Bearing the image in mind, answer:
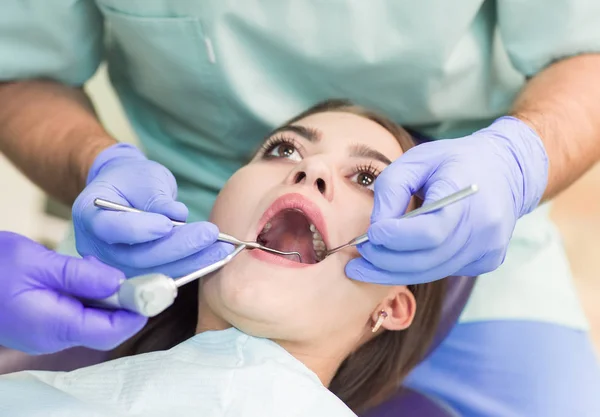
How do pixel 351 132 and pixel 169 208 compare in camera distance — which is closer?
pixel 169 208

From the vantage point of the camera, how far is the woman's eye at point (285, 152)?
1.16 m

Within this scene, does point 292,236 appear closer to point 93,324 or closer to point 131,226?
point 131,226

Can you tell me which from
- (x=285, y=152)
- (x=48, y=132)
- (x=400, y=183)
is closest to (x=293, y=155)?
(x=285, y=152)

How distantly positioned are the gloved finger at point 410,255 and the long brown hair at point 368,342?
267 millimetres

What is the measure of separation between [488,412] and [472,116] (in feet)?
1.97

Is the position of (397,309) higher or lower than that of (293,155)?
lower

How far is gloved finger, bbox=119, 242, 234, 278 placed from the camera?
0.98 metres

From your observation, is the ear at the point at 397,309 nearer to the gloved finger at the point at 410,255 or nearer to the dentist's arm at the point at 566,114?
the gloved finger at the point at 410,255

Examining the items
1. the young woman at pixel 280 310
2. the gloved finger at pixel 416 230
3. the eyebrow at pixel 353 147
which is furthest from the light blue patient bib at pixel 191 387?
the eyebrow at pixel 353 147

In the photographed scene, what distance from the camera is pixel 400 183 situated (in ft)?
3.24

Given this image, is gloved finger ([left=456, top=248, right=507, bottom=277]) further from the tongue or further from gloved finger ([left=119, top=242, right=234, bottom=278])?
gloved finger ([left=119, top=242, right=234, bottom=278])

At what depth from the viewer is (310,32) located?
4.24ft

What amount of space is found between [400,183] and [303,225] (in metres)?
0.23

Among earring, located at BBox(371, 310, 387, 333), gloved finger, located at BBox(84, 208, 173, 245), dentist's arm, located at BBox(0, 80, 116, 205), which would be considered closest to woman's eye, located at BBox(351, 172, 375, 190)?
earring, located at BBox(371, 310, 387, 333)
